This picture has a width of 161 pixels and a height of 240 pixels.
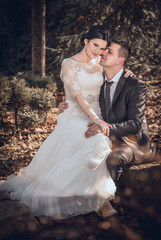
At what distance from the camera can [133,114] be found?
3.93m

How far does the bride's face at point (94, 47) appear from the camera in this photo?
4.28m

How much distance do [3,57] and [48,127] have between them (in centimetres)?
800

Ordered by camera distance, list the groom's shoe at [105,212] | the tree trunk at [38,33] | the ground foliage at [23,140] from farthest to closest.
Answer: the tree trunk at [38,33]
the ground foliage at [23,140]
the groom's shoe at [105,212]

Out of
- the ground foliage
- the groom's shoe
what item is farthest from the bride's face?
the groom's shoe

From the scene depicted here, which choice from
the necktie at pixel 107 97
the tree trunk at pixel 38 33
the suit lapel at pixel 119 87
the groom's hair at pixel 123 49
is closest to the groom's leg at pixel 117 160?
the necktie at pixel 107 97

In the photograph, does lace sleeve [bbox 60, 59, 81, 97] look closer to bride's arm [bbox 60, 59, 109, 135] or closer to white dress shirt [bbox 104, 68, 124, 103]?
bride's arm [bbox 60, 59, 109, 135]

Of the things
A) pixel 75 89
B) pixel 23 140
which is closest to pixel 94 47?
pixel 75 89

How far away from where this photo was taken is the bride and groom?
3.40m

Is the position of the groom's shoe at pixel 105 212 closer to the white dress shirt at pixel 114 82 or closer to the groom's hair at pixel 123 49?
the white dress shirt at pixel 114 82

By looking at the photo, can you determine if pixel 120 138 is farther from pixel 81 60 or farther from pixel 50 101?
pixel 50 101

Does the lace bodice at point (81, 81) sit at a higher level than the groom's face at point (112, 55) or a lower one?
lower

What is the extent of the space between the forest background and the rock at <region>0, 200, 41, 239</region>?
1819 mm

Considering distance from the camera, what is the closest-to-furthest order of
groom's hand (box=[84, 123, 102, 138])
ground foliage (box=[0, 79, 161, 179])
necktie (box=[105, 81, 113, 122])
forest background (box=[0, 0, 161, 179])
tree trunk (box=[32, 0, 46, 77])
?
groom's hand (box=[84, 123, 102, 138])
necktie (box=[105, 81, 113, 122])
ground foliage (box=[0, 79, 161, 179])
forest background (box=[0, 0, 161, 179])
tree trunk (box=[32, 0, 46, 77])

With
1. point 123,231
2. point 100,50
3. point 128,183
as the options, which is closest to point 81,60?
point 100,50
